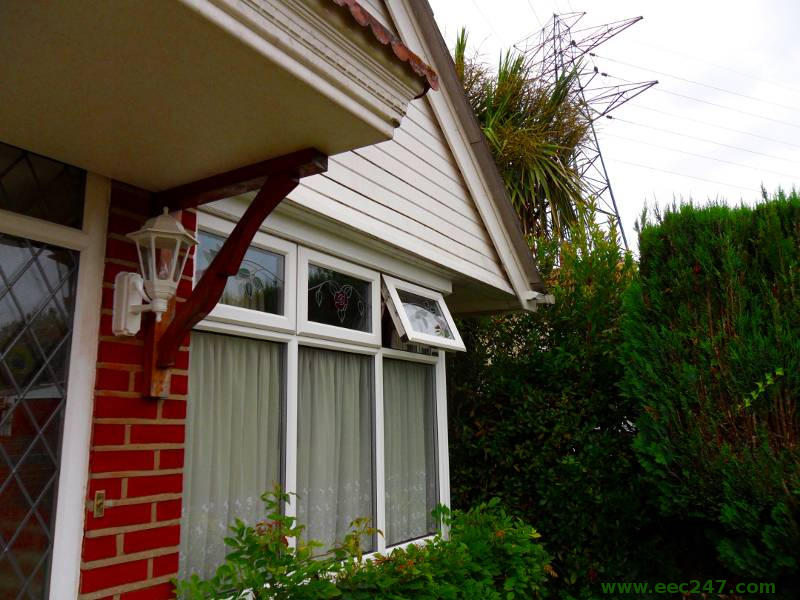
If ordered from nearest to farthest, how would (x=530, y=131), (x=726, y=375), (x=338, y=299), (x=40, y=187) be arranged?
1. (x=40, y=187)
2. (x=338, y=299)
3. (x=726, y=375)
4. (x=530, y=131)

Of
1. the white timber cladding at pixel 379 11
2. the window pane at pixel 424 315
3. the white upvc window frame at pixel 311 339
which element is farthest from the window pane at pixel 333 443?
the white timber cladding at pixel 379 11

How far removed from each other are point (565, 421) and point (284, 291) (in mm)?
3272

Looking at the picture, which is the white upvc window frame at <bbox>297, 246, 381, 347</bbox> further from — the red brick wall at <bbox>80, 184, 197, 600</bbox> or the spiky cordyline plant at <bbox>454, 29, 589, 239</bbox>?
the spiky cordyline plant at <bbox>454, 29, 589, 239</bbox>

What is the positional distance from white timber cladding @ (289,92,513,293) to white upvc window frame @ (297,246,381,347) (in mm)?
243

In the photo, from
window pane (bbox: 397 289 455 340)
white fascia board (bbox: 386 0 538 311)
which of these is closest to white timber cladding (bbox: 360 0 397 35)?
white fascia board (bbox: 386 0 538 311)

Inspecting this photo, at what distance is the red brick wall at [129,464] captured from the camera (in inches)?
83.1

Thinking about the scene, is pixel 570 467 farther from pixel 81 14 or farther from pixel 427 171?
pixel 81 14

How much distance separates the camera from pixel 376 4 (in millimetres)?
3967

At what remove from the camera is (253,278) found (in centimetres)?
297

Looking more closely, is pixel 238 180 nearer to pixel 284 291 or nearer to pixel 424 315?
pixel 284 291

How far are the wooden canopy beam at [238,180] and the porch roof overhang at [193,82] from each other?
3cm

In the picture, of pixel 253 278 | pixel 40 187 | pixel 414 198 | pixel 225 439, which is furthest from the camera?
pixel 414 198

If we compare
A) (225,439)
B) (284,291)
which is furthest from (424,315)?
(225,439)

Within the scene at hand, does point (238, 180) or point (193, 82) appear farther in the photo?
point (238, 180)
